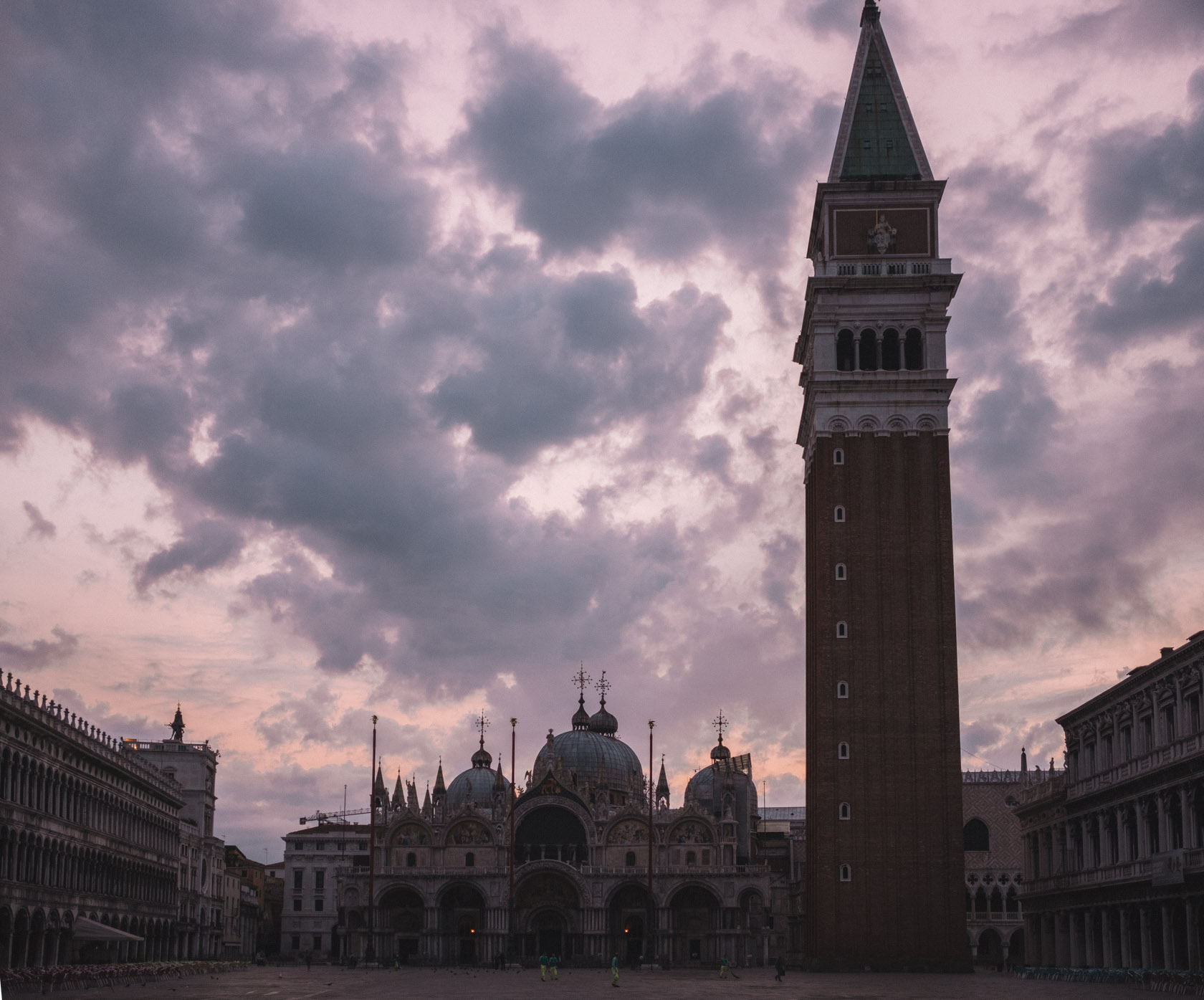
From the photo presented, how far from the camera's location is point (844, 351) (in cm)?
8325

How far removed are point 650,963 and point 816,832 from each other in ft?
109

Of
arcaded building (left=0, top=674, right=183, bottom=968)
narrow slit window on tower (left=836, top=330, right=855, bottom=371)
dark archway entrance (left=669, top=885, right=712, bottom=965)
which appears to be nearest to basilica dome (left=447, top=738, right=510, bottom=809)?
dark archway entrance (left=669, top=885, right=712, bottom=965)

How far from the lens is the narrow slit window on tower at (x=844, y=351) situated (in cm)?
8306

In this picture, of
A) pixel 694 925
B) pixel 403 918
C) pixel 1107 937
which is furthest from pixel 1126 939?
pixel 403 918

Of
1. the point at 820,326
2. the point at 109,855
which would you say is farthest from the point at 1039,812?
the point at 109,855

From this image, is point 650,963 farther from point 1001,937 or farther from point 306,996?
point 306,996

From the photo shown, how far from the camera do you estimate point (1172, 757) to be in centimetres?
5794

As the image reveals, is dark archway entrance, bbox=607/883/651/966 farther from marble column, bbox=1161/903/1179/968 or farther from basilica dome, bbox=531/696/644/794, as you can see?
marble column, bbox=1161/903/1179/968

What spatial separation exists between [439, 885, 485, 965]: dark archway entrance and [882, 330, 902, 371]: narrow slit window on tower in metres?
52.8

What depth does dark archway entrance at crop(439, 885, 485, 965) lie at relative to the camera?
111688mm

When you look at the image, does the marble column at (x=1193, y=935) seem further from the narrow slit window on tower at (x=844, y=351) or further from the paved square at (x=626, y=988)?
the narrow slit window on tower at (x=844, y=351)

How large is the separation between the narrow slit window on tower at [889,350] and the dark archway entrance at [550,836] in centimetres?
4825

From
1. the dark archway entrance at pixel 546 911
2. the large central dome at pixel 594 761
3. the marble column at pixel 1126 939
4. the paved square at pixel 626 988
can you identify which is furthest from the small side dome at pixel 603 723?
the marble column at pixel 1126 939

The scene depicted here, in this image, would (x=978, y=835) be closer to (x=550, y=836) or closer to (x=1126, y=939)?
(x=550, y=836)
